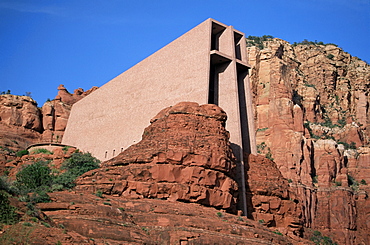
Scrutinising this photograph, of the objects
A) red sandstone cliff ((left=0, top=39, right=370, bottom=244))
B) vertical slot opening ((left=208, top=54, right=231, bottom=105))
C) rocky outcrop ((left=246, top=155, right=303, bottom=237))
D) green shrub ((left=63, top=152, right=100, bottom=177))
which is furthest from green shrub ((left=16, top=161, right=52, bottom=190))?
vertical slot opening ((left=208, top=54, right=231, bottom=105))

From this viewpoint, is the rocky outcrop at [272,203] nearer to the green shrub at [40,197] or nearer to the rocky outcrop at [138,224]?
the rocky outcrop at [138,224]

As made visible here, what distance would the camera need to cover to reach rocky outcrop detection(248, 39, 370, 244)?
61.8 metres

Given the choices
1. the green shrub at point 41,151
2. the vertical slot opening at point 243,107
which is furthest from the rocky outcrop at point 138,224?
the green shrub at point 41,151

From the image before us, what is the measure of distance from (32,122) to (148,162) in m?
27.2

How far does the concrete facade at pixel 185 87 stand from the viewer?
39.0m

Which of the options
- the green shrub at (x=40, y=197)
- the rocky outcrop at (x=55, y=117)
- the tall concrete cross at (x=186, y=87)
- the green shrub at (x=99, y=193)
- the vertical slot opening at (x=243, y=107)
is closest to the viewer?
the green shrub at (x=40, y=197)

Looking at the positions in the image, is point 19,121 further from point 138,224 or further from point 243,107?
point 138,224

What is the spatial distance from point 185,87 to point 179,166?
35.2ft

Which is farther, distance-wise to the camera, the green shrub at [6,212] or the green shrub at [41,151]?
the green shrub at [41,151]

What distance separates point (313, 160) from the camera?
2625 inches

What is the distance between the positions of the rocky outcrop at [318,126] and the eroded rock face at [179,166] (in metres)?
25.8

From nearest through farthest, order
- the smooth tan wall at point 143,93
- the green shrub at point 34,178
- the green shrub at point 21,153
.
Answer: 1. the green shrub at point 34,178
2. the smooth tan wall at point 143,93
3. the green shrub at point 21,153

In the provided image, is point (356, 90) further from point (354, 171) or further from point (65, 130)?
point (65, 130)

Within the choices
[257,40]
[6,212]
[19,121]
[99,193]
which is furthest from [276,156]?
[6,212]
